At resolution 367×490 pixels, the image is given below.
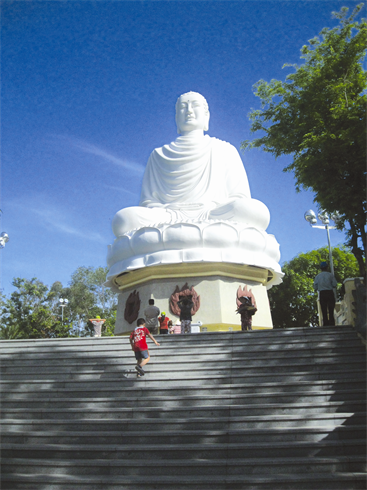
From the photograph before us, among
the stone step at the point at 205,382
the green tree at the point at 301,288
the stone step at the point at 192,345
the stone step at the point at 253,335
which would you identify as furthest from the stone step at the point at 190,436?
the green tree at the point at 301,288

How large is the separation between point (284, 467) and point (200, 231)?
9.41 meters

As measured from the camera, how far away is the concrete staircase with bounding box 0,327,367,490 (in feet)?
16.6

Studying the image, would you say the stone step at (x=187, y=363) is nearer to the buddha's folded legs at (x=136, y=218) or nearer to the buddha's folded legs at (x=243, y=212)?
the buddha's folded legs at (x=136, y=218)

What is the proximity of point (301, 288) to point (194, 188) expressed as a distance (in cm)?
1360

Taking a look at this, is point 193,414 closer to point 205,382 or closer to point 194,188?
point 205,382

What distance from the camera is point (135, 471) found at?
17.1ft

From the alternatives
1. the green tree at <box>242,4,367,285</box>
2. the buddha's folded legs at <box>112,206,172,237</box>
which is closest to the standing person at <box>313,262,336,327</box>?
the green tree at <box>242,4,367,285</box>

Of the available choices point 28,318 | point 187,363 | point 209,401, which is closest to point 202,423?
point 209,401

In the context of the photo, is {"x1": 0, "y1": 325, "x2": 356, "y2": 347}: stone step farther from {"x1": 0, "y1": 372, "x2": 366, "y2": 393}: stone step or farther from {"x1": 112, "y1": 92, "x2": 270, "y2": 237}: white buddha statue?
{"x1": 112, "y1": 92, "x2": 270, "y2": 237}: white buddha statue

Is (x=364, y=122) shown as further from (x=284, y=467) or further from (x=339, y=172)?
(x=284, y=467)

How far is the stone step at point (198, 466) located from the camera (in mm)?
5062

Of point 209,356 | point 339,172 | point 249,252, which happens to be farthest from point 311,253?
point 209,356

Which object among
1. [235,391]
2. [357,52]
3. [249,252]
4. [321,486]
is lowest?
[321,486]

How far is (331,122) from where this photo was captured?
994 cm
